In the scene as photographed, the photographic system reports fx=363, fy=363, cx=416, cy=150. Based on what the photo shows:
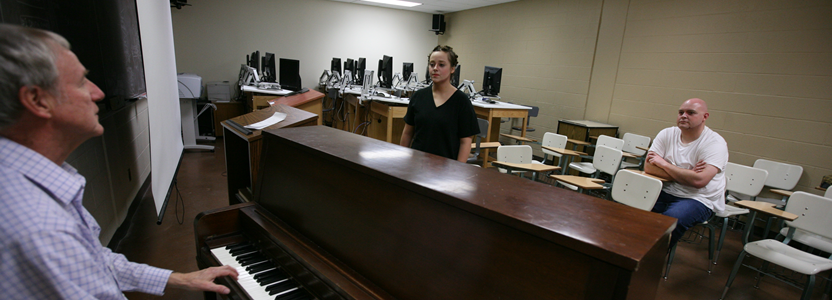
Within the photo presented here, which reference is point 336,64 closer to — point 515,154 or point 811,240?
point 515,154

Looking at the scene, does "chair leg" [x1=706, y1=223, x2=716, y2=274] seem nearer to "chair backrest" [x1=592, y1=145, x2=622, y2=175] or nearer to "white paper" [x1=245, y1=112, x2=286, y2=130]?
"chair backrest" [x1=592, y1=145, x2=622, y2=175]

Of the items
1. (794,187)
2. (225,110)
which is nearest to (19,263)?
(794,187)

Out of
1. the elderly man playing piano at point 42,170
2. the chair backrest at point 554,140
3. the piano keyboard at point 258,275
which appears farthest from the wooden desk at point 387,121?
the elderly man playing piano at point 42,170

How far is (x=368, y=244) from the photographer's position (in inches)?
41.3

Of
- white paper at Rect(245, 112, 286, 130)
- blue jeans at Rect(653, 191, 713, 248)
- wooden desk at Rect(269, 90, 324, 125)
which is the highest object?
white paper at Rect(245, 112, 286, 130)

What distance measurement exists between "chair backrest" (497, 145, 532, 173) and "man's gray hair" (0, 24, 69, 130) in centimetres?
314

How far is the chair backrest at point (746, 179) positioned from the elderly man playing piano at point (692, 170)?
3.36 feet

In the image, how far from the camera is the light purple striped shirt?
0.55 metres

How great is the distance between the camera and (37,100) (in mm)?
581

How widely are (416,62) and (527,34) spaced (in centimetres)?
324

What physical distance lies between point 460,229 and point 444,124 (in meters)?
1.26

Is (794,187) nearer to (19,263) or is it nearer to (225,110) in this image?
(19,263)

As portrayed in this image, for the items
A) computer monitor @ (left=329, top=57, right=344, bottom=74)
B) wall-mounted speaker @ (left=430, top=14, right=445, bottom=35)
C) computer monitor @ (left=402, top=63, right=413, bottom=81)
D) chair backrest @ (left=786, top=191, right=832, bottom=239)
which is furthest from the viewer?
wall-mounted speaker @ (left=430, top=14, right=445, bottom=35)

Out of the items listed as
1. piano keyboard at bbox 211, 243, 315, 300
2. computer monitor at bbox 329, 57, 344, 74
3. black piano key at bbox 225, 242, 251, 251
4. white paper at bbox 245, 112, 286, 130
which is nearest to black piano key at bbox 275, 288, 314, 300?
piano keyboard at bbox 211, 243, 315, 300
